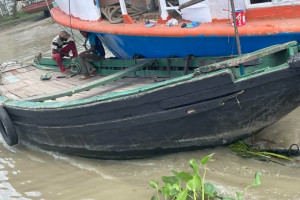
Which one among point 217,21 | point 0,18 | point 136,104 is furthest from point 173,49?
point 0,18

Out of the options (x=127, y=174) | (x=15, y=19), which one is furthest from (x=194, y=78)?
(x=15, y=19)

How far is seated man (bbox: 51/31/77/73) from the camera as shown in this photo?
21.1 feet

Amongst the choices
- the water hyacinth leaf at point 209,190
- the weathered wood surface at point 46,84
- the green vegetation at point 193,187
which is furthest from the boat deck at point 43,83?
the water hyacinth leaf at point 209,190

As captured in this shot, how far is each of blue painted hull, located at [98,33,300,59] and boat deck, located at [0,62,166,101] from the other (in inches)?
14.7

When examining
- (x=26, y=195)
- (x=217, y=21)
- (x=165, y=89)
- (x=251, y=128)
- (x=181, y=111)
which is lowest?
(x=26, y=195)

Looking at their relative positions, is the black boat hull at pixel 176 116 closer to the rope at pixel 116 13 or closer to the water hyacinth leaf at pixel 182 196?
the water hyacinth leaf at pixel 182 196

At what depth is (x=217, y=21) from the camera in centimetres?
429

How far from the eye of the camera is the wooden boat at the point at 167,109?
3.50 m

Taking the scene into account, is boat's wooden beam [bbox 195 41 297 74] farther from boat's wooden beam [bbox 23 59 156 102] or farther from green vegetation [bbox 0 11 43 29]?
green vegetation [bbox 0 11 43 29]

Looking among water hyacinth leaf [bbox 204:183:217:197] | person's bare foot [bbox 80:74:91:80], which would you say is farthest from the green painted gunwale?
person's bare foot [bbox 80:74:91:80]

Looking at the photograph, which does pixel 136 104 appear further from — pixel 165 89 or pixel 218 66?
pixel 218 66

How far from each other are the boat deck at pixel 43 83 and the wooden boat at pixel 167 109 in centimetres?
4

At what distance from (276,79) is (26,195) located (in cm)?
290

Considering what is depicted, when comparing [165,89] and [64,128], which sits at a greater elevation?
[165,89]
